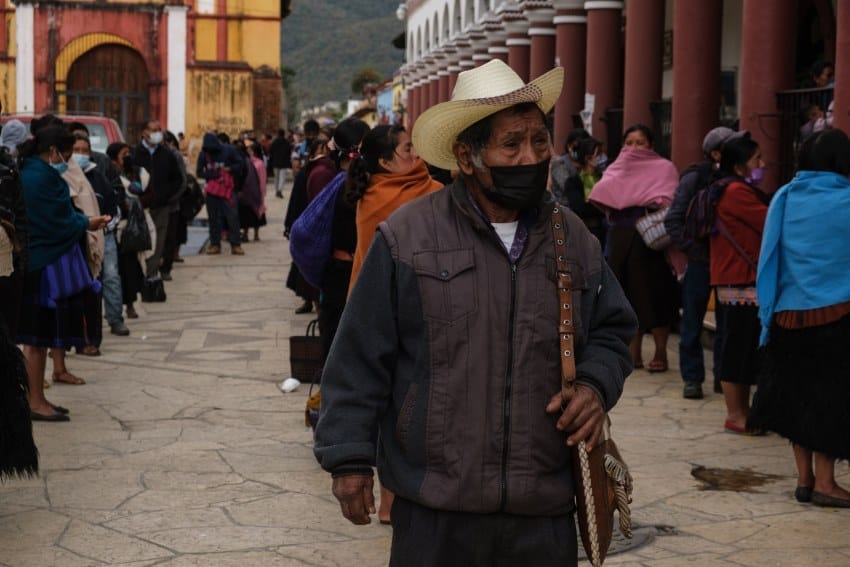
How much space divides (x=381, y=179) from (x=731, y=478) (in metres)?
2.51

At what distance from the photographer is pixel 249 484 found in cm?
742

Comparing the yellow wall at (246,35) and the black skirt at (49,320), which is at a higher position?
the yellow wall at (246,35)

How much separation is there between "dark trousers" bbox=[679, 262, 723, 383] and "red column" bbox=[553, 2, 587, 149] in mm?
12085

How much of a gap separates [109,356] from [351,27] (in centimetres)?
13529

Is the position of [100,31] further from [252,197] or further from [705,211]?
[705,211]

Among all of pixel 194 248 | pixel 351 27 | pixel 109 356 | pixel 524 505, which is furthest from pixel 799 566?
pixel 351 27

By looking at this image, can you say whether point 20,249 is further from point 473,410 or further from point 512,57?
point 512,57

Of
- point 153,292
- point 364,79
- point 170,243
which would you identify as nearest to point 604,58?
point 170,243

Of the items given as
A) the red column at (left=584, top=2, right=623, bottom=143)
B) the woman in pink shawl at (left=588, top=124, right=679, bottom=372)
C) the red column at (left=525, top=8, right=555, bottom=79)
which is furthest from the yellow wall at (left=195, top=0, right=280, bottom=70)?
the woman in pink shawl at (left=588, top=124, right=679, bottom=372)

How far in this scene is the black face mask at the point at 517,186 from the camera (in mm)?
3680

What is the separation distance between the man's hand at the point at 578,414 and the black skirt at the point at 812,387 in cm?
A: 346

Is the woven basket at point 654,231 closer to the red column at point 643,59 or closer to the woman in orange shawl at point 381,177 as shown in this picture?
the woman in orange shawl at point 381,177

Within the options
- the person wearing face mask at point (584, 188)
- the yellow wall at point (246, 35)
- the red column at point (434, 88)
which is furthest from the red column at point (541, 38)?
the yellow wall at point (246, 35)

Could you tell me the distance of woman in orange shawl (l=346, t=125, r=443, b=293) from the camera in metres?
6.64
